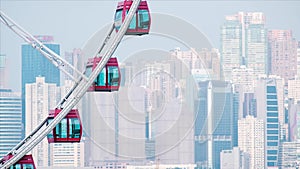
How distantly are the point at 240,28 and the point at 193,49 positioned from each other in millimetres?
17428

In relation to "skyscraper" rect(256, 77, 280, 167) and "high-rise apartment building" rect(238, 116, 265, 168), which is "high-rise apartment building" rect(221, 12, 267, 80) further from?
"high-rise apartment building" rect(238, 116, 265, 168)

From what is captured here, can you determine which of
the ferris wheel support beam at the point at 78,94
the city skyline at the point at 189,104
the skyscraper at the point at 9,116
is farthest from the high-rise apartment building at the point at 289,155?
the ferris wheel support beam at the point at 78,94

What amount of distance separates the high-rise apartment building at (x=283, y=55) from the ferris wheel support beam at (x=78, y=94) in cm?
11613

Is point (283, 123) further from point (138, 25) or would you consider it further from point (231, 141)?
point (138, 25)

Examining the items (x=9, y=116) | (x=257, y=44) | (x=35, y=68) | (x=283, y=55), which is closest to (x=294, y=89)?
(x=283, y=55)

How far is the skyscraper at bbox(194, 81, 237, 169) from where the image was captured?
134m

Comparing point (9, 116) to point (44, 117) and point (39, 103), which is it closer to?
point (39, 103)

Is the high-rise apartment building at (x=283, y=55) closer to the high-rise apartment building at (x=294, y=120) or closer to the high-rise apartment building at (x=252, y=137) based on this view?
the high-rise apartment building at (x=294, y=120)

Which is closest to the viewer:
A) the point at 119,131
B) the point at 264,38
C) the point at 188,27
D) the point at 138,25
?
the point at 138,25

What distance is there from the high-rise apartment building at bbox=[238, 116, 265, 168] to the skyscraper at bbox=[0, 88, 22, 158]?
971 inches

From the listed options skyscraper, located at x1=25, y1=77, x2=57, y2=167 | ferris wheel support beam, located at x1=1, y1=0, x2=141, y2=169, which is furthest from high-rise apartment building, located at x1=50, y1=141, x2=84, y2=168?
ferris wheel support beam, located at x1=1, y1=0, x2=141, y2=169

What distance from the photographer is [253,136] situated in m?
139

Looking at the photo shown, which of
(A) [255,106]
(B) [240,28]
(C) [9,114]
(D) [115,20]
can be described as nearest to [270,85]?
(A) [255,106]

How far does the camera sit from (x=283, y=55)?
14125cm
